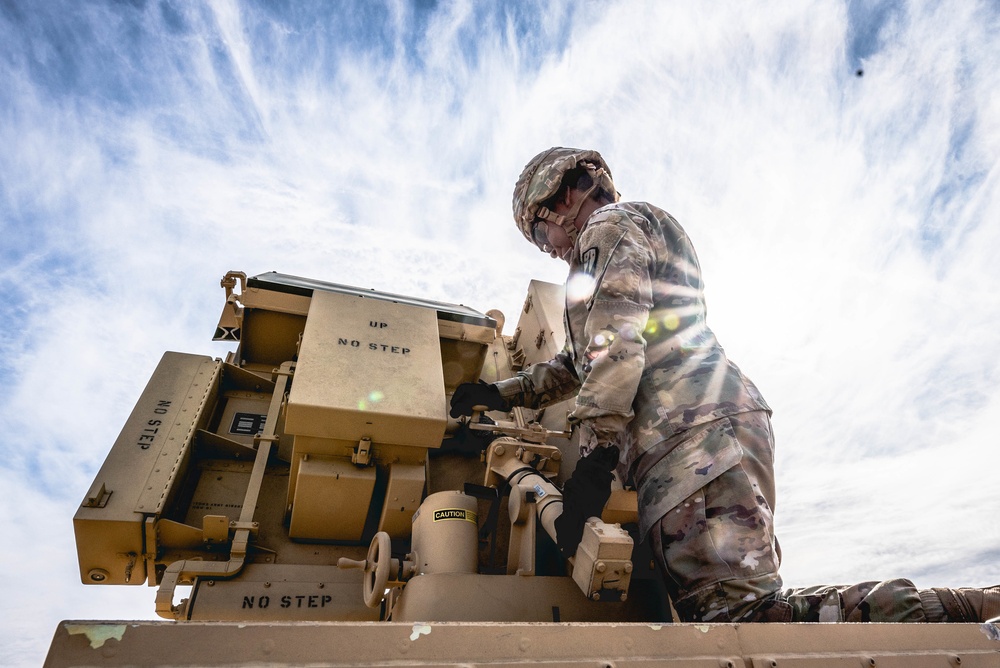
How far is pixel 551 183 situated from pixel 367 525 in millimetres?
1958

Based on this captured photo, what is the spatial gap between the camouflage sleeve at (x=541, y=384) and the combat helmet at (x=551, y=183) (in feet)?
2.17

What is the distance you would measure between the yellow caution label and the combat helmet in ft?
4.63

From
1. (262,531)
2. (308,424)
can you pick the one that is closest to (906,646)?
(308,424)

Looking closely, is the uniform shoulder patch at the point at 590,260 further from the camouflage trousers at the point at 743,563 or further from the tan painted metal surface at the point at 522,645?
the tan painted metal surface at the point at 522,645

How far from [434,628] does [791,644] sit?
81 cm

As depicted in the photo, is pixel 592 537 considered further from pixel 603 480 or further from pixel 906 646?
pixel 906 646

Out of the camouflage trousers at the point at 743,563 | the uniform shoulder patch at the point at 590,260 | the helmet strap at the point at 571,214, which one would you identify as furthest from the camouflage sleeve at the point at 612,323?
the helmet strap at the point at 571,214

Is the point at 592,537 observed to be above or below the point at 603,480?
below

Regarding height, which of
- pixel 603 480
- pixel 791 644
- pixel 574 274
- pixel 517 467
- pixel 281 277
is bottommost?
pixel 791 644

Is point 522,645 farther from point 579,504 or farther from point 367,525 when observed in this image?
point 367,525

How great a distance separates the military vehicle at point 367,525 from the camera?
1.19 metres

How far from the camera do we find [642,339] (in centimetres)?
215

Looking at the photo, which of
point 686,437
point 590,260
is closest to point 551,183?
point 590,260

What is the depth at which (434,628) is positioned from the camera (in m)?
1.18
